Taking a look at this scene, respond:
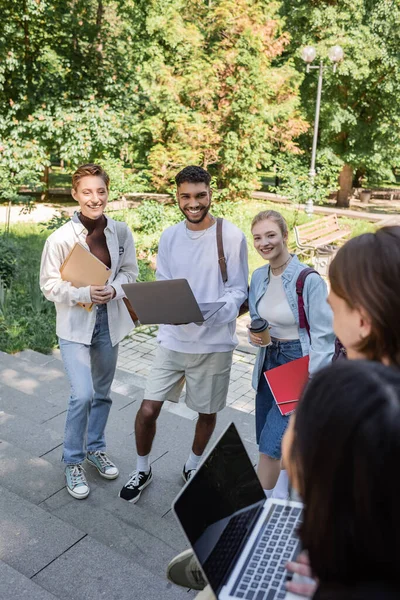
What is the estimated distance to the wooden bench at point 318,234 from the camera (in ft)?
42.2

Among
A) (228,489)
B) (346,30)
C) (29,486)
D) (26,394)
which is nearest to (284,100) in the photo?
(346,30)

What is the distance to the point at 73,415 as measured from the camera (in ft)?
11.2

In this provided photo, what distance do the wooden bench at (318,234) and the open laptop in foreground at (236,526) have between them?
1125 centimetres

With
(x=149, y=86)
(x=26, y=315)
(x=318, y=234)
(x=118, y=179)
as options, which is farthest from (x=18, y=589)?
(x=149, y=86)

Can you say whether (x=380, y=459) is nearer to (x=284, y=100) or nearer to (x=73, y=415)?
(x=73, y=415)

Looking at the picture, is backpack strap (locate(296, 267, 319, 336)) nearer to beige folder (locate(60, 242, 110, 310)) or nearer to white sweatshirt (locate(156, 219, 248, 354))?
white sweatshirt (locate(156, 219, 248, 354))

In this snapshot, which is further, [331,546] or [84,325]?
[84,325]

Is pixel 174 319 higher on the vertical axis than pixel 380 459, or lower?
lower

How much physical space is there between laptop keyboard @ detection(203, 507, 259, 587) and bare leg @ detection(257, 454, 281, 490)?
4.85 feet

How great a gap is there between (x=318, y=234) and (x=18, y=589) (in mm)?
12195

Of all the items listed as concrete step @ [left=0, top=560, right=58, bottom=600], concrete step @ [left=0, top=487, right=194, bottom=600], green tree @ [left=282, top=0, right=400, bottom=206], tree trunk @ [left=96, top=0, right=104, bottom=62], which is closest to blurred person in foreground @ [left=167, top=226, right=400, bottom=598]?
concrete step @ [left=0, top=560, right=58, bottom=600]

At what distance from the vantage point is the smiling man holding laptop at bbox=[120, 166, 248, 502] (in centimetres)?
341

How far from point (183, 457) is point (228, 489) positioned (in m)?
2.39

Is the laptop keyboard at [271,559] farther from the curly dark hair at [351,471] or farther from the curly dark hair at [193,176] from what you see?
the curly dark hair at [193,176]
